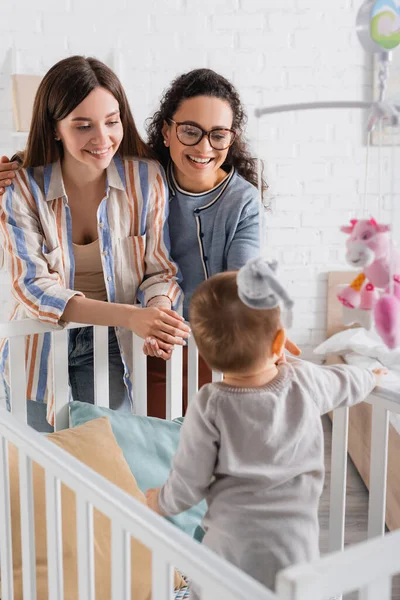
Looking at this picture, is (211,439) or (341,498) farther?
(341,498)

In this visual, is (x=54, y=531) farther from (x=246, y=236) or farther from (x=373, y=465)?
(x=246, y=236)

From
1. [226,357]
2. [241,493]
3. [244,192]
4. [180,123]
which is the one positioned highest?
[180,123]

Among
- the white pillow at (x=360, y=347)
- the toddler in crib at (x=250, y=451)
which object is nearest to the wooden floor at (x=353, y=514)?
the white pillow at (x=360, y=347)

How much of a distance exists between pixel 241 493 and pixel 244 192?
0.76 metres

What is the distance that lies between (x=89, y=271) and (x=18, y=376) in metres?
0.26

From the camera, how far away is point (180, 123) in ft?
5.14

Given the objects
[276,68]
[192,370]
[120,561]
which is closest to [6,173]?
[192,370]

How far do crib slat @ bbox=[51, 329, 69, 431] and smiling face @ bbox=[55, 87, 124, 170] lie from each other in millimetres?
381

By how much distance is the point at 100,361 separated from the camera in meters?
1.68

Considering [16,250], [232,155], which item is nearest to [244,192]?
[232,155]

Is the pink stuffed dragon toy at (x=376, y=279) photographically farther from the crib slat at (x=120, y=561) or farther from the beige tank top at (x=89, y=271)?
the beige tank top at (x=89, y=271)

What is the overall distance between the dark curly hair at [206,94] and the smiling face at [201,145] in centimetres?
2

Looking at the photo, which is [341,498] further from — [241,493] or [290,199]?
[290,199]

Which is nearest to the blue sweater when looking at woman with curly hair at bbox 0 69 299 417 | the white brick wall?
woman with curly hair at bbox 0 69 299 417
